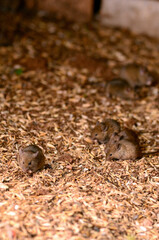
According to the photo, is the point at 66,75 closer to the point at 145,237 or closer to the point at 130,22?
the point at 130,22

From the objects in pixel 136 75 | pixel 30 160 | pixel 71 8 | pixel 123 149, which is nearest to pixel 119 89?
pixel 136 75

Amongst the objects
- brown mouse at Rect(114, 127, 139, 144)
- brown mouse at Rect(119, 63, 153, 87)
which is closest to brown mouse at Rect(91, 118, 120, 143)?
brown mouse at Rect(114, 127, 139, 144)

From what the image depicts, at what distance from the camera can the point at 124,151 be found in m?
6.21

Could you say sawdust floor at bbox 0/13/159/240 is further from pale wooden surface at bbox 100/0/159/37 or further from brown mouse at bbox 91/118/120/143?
pale wooden surface at bbox 100/0/159/37

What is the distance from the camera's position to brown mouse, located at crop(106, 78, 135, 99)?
8251 mm

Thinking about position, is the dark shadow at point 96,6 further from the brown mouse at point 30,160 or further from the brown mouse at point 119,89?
the brown mouse at point 30,160

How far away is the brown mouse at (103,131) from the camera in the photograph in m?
6.66

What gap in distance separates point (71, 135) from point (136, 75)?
302 centimetres

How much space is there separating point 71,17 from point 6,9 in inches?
92.8

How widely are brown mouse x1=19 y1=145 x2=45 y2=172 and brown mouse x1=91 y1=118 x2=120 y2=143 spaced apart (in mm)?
1392

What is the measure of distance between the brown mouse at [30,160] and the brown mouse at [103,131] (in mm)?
1392

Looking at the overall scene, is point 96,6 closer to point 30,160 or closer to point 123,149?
point 123,149

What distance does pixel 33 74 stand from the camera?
29.5 ft

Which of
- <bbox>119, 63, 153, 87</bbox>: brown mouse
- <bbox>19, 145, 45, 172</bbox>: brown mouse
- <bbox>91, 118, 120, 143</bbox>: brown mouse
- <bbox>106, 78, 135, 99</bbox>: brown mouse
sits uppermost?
<bbox>119, 63, 153, 87</bbox>: brown mouse
